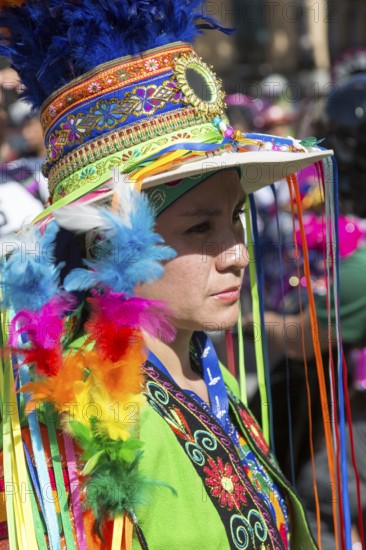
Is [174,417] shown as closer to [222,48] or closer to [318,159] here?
[318,159]

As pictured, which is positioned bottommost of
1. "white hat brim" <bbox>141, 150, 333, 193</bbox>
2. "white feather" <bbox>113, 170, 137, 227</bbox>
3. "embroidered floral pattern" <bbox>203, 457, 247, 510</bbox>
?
"embroidered floral pattern" <bbox>203, 457, 247, 510</bbox>

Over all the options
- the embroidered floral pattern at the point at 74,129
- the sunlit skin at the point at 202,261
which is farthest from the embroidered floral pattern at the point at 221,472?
the embroidered floral pattern at the point at 74,129

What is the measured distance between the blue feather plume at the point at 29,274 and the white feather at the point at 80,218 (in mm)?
63

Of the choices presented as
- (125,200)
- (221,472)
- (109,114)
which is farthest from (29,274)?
(221,472)

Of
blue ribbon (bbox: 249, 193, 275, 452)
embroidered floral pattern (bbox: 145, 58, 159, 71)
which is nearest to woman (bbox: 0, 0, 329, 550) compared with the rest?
embroidered floral pattern (bbox: 145, 58, 159, 71)

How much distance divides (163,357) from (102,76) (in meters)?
0.65

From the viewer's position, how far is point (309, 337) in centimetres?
319

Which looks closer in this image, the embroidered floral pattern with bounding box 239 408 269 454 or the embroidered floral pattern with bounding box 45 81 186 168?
the embroidered floral pattern with bounding box 45 81 186 168

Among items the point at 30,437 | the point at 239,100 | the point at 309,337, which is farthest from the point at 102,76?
the point at 239,100

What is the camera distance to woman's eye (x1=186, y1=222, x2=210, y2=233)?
77.9 inches

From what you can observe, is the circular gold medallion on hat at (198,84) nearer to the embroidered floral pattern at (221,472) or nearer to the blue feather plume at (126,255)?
the blue feather plume at (126,255)

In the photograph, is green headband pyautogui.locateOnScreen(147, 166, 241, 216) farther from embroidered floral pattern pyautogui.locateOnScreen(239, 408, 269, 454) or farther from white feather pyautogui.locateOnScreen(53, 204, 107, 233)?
embroidered floral pattern pyautogui.locateOnScreen(239, 408, 269, 454)

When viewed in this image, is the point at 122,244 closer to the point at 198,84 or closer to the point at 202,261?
the point at 202,261

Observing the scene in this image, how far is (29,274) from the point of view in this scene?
1654mm
